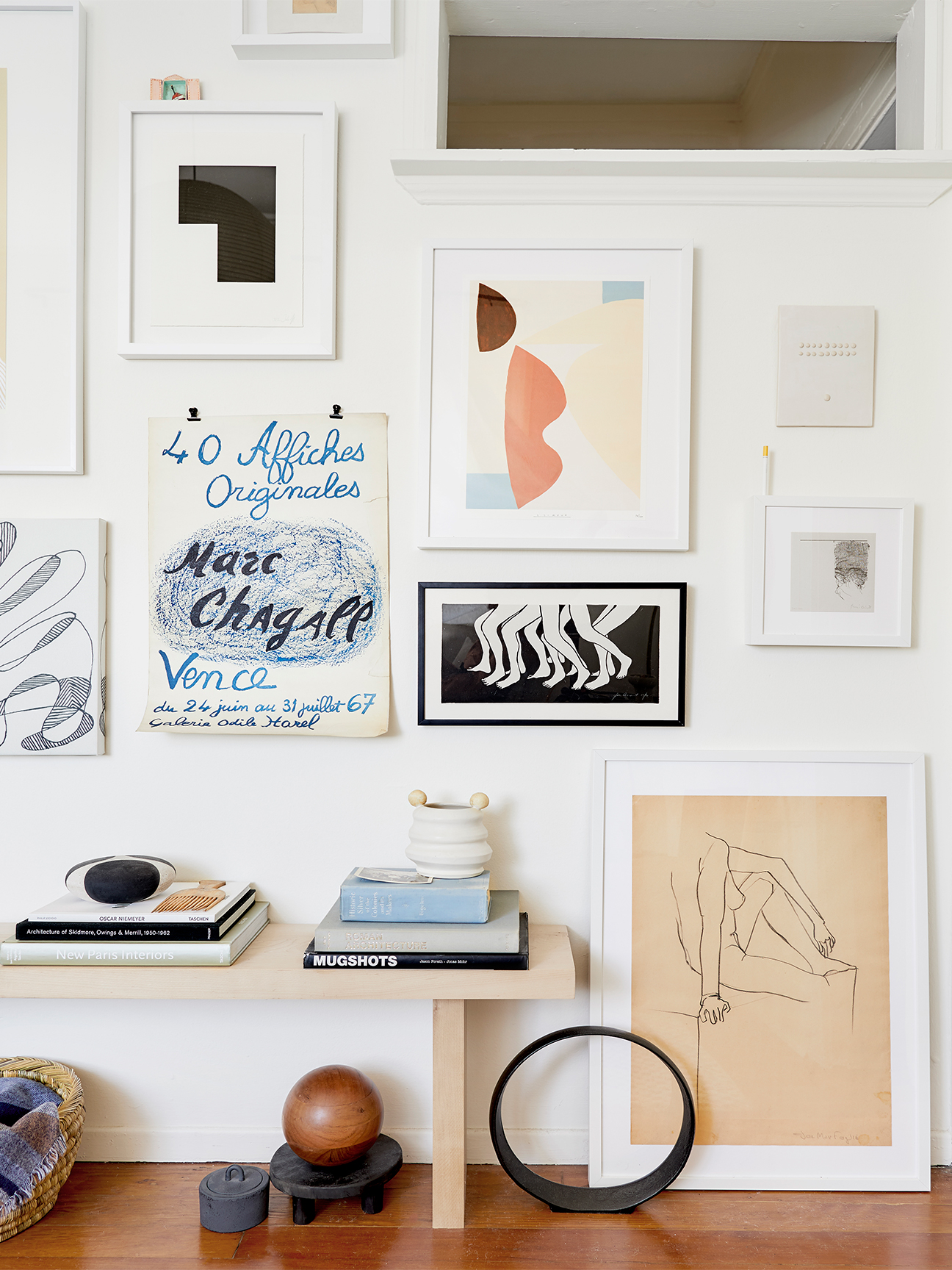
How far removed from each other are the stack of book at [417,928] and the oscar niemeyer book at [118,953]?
16 centimetres

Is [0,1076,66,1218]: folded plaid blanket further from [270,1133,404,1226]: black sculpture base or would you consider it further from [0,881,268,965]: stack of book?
[270,1133,404,1226]: black sculpture base

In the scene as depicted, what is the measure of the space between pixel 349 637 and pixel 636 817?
2.06 feet

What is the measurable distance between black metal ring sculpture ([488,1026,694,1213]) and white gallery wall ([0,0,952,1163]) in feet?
0.41

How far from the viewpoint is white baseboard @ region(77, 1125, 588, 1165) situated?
158 cm

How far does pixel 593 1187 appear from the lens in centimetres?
149

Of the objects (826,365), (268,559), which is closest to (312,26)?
(268,559)

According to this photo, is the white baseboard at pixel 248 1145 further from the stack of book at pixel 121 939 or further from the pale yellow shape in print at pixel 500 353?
the pale yellow shape in print at pixel 500 353

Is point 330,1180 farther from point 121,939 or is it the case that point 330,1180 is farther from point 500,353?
point 500,353

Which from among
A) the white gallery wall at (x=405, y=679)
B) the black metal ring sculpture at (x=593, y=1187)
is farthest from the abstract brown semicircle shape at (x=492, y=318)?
the black metal ring sculpture at (x=593, y=1187)

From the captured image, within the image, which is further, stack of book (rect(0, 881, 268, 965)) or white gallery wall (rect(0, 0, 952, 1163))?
white gallery wall (rect(0, 0, 952, 1163))

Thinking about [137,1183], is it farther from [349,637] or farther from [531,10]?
[531,10]

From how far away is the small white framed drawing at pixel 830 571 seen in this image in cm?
156

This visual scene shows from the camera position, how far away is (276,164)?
154cm

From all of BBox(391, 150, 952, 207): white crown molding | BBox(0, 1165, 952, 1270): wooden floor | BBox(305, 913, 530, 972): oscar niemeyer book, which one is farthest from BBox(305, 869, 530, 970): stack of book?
BBox(391, 150, 952, 207): white crown molding
